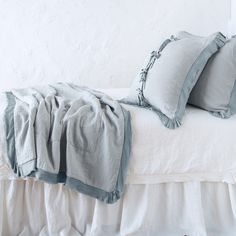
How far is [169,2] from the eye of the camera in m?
2.66

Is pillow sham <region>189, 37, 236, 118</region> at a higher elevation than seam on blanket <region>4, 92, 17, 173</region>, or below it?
higher

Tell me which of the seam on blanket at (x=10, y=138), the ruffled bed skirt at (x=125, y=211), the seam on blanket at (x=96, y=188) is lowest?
the ruffled bed skirt at (x=125, y=211)

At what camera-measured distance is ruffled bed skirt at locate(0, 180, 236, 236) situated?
1.49 metres

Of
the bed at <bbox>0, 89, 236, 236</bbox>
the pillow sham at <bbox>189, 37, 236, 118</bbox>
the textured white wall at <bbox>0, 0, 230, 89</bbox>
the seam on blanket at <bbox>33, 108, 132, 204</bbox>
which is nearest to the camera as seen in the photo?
the seam on blanket at <bbox>33, 108, 132, 204</bbox>

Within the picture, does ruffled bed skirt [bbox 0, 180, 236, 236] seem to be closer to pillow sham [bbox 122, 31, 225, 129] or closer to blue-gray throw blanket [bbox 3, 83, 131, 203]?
blue-gray throw blanket [bbox 3, 83, 131, 203]

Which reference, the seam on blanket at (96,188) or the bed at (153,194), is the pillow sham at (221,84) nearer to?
the bed at (153,194)

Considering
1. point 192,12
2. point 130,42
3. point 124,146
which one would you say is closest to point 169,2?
point 192,12

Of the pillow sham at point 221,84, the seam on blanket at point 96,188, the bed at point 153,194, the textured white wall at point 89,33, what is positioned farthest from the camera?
the textured white wall at point 89,33

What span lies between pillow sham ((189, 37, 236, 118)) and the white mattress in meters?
0.10

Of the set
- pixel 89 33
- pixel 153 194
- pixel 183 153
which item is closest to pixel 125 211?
pixel 153 194

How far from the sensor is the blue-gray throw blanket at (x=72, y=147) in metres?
1.40

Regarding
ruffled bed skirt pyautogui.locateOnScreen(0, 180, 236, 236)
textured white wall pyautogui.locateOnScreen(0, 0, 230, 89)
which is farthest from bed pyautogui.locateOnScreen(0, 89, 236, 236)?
textured white wall pyautogui.locateOnScreen(0, 0, 230, 89)

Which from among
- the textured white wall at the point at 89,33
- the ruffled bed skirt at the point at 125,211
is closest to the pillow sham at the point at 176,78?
the ruffled bed skirt at the point at 125,211

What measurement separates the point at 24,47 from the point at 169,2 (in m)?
1.26
